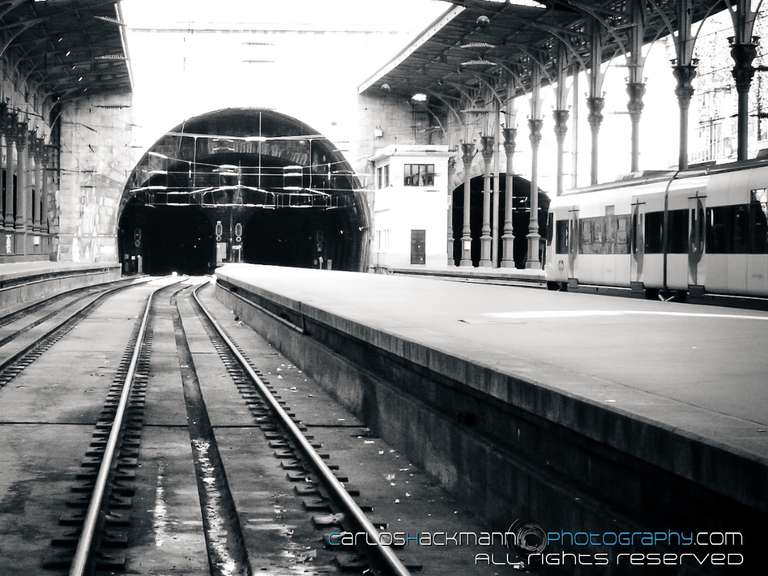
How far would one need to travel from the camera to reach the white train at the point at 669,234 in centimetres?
2030

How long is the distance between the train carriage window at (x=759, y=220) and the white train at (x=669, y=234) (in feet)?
0.05

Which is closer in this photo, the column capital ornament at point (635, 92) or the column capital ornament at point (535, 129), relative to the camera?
the column capital ornament at point (635, 92)

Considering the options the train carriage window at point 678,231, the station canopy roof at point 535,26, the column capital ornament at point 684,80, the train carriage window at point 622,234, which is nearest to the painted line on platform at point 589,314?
the train carriage window at point 678,231

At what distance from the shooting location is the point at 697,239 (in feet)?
73.6

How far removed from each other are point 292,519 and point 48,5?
36828 millimetres

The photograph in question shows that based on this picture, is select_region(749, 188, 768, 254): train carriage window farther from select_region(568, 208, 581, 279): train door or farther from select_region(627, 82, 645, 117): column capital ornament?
select_region(627, 82, 645, 117): column capital ornament

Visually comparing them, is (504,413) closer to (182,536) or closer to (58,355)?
(182,536)

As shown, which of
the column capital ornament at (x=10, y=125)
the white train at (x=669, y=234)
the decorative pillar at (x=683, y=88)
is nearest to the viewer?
the white train at (x=669, y=234)

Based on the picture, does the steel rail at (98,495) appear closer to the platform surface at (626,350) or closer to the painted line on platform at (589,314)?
the platform surface at (626,350)

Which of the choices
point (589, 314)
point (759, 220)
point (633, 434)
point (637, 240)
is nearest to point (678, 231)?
point (637, 240)

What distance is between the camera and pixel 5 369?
16781 mm

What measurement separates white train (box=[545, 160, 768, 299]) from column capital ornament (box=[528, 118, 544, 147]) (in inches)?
652

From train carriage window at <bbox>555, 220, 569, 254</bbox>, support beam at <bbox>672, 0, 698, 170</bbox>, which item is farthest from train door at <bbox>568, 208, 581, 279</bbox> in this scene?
support beam at <bbox>672, 0, 698, 170</bbox>

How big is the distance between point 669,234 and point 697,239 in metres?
1.38
